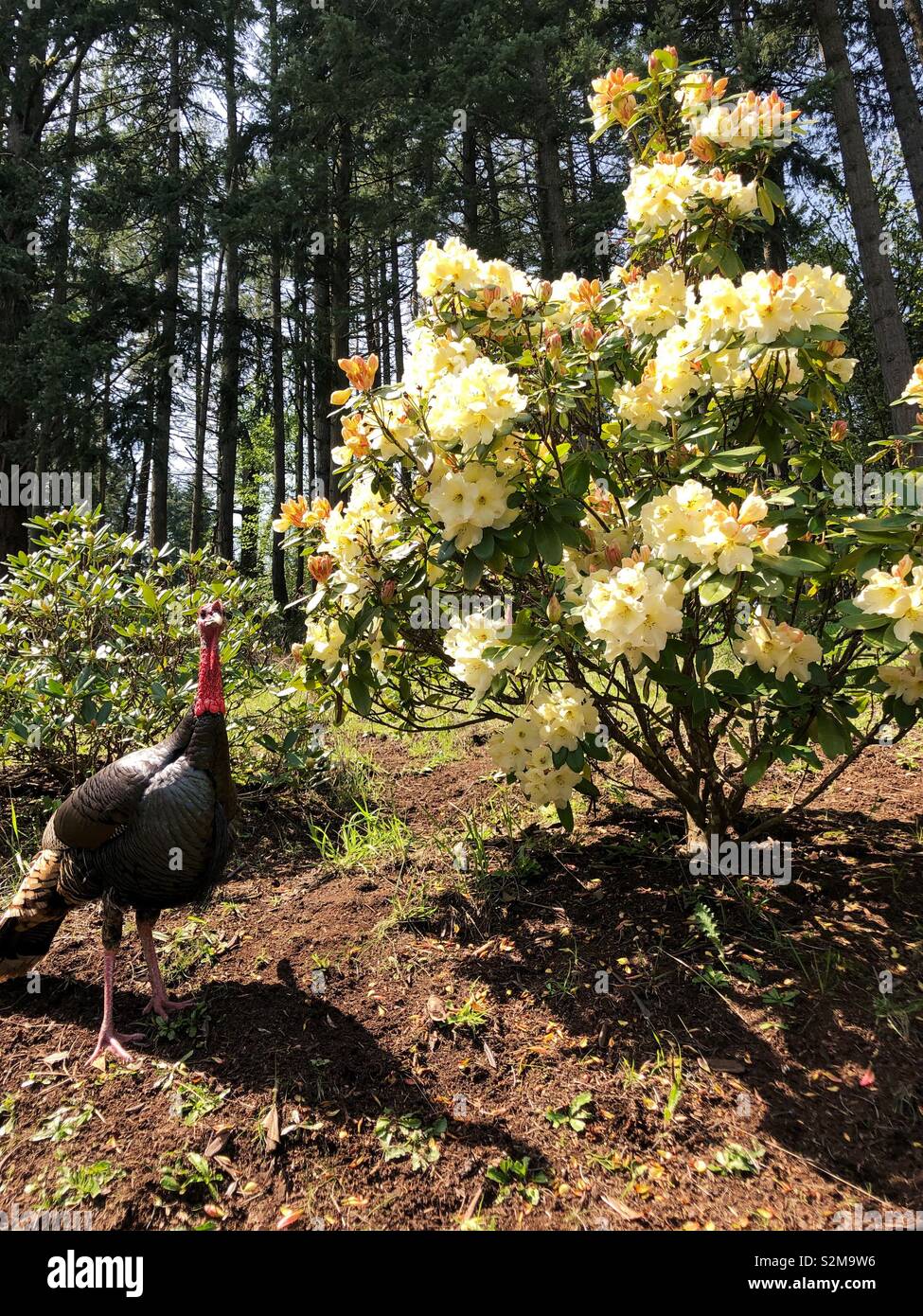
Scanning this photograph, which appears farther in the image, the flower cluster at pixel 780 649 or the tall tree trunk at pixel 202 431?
the tall tree trunk at pixel 202 431

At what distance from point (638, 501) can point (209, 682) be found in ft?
5.20

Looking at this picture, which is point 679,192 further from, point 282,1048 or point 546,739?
point 282,1048

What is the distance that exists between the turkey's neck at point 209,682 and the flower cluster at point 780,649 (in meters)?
1.76

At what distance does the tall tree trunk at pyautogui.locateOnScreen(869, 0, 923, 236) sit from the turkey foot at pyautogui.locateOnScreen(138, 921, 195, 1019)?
37.6 feet

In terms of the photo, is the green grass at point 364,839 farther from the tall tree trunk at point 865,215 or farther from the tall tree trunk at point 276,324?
the tall tree trunk at point 865,215

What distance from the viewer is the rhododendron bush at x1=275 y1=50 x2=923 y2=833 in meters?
2.05

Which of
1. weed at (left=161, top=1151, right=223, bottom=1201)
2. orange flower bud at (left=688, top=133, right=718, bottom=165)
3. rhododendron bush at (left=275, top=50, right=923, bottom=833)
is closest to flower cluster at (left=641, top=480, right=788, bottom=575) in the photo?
rhododendron bush at (left=275, top=50, right=923, bottom=833)

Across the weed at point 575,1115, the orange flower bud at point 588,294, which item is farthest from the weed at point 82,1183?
the orange flower bud at point 588,294

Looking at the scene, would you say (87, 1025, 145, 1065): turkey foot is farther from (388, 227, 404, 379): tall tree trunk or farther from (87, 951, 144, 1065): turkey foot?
(388, 227, 404, 379): tall tree trunk

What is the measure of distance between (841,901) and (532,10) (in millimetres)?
13471

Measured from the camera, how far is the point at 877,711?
4.76m

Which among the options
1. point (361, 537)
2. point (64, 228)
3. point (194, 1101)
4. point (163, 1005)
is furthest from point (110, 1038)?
point (64, 228)

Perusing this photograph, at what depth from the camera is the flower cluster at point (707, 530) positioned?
6.02 ft
